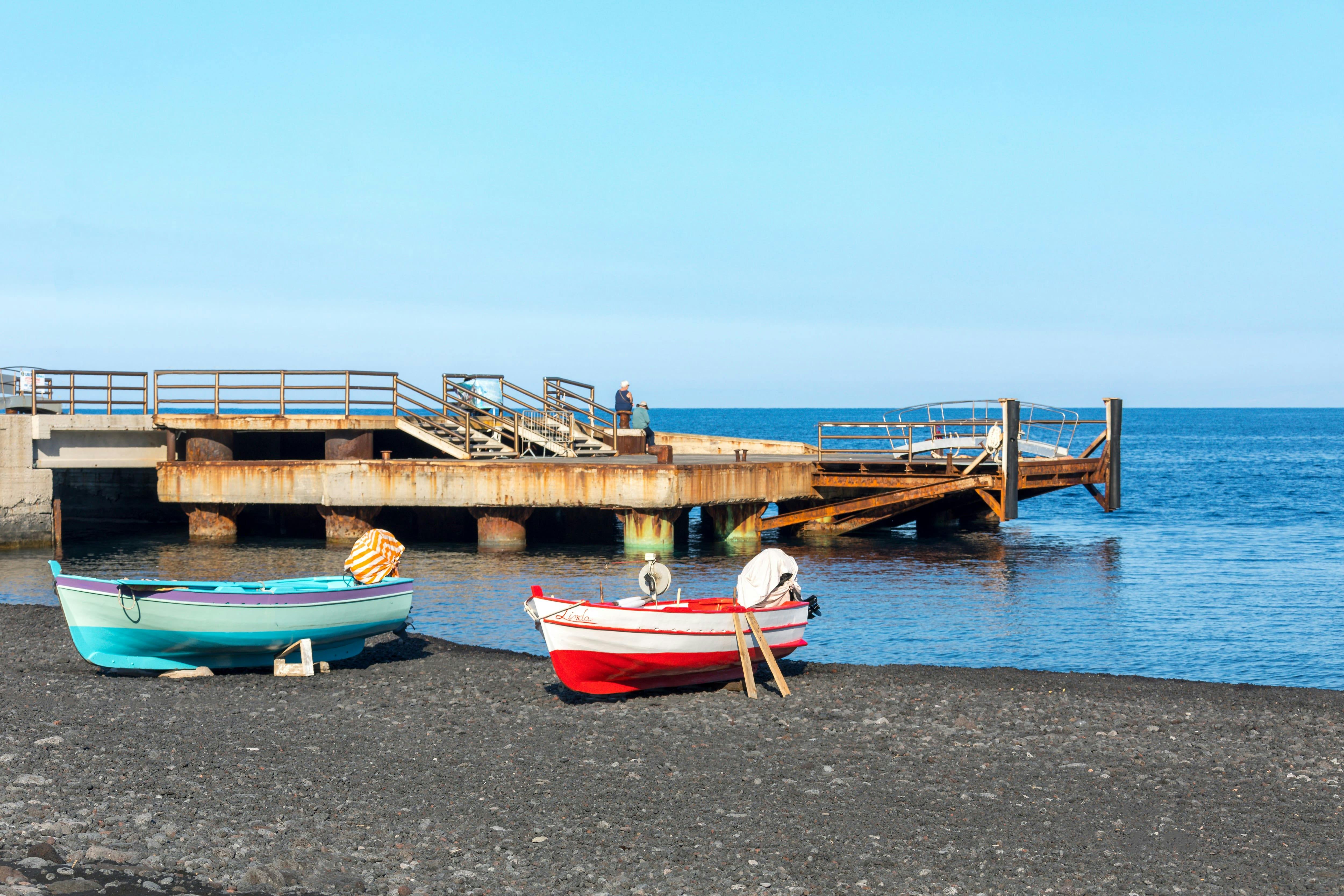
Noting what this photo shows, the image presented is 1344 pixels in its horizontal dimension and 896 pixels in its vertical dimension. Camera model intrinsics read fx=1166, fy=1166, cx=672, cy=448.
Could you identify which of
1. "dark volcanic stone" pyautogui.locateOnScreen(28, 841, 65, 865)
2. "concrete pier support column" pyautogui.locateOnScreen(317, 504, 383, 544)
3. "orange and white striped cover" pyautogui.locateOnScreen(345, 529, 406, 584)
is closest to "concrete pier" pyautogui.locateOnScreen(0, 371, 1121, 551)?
"concrete pier support column" pyautogui.locateOnScreen(317, 504, 383, 544)

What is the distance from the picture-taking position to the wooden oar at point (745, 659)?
1351cm

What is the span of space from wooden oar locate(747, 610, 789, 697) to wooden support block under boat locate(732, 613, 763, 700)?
0.22 ft

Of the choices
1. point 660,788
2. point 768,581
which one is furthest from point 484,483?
point 660,788

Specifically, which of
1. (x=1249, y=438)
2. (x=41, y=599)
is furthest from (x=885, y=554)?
(x=1249, y=438)

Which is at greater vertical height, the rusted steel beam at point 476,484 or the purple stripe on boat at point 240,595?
the rusted steel beam at point 476,484

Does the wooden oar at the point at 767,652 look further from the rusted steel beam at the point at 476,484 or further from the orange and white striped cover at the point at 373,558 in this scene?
the rusted steel beam at the point at 476,484

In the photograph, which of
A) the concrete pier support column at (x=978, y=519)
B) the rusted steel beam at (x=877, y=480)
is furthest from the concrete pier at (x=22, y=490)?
the concrete pier support column at (x=978, y=519)

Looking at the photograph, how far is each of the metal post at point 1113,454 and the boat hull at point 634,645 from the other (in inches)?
867

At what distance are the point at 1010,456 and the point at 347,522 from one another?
1746 cm

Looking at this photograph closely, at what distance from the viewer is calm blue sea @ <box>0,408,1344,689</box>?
18781mm

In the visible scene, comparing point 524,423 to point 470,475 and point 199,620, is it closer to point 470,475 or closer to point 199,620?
point 470,475

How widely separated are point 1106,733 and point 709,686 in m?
4.61

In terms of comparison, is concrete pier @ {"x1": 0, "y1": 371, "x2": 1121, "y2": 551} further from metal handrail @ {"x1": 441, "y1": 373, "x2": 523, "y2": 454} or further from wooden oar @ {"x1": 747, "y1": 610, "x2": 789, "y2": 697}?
wooden oar @ {"x1": 747, "y1": 610, "x2": 789, "y2": 697}

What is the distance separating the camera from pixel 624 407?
3447cm
